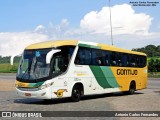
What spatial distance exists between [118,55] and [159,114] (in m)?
10.4

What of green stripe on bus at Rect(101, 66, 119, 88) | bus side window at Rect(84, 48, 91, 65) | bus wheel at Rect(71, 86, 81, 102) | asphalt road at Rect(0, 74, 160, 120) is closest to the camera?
asphalt road at Rect(0, 74, 160, 120)

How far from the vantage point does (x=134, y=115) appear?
41.4 feet

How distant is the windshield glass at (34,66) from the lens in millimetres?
16641

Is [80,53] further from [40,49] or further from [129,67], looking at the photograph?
[129,67]

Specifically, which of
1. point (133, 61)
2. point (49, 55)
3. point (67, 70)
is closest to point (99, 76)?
point (67, 70)

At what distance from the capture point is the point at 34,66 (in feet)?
55.2

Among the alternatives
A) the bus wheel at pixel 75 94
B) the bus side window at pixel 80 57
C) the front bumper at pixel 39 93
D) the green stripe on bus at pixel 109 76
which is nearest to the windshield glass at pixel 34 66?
the front bumper at pixel 39 93

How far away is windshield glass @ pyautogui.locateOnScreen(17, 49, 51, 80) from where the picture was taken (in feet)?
54.6

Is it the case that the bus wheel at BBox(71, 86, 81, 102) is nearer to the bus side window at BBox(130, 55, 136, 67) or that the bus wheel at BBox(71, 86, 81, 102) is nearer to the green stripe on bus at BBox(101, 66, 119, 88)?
the green stripe on bus at BBox(101, 66, 119, 88)

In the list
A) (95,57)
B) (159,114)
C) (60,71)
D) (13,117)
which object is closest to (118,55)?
(95,57)

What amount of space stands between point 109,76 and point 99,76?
1.30 meters

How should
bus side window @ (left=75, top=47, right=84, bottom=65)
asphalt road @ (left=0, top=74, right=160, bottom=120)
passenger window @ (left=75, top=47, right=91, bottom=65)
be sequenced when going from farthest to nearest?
passenger window @ (left=75, top=47, right=91, bottom=65), bus side window @ (left=75, top=47, right=84, bottom=65), asphalt road @ (left=0, top=74, right=160, bottom=120)

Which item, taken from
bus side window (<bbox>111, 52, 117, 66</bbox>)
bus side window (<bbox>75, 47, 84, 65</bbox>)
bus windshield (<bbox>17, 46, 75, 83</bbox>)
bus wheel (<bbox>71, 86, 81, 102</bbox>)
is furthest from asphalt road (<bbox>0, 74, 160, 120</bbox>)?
bus side window (<bbox>111, 52, 117, 66</bbox>)

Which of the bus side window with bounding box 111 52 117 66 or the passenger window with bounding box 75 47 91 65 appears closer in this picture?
the passenger window with bounding box 75 47 91 65
